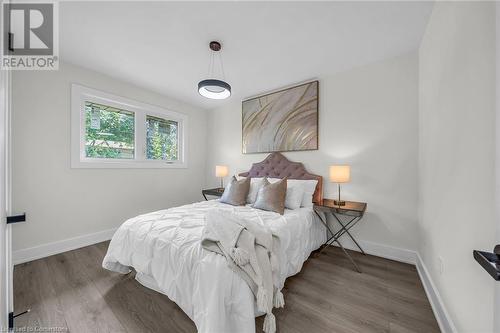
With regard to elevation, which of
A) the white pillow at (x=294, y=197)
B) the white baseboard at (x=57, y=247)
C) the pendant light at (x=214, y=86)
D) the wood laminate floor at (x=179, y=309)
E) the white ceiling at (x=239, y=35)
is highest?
the white ceiling at (x=239, y=35)

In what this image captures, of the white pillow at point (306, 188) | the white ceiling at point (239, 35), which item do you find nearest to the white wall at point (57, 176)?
the white ceiling at point (239, 35)

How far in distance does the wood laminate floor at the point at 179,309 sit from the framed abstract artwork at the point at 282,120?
182 centimetres

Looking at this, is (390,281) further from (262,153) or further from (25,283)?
(25,283)

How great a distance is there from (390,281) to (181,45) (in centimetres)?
341

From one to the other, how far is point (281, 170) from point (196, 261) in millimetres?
2186

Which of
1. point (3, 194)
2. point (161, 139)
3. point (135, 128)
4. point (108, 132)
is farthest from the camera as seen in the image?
point (161, 139)

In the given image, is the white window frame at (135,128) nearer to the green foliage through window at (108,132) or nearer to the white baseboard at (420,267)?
the green foliage through window at (108,132)

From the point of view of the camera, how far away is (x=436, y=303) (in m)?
1.44

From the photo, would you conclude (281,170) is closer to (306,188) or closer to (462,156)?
(306,188)

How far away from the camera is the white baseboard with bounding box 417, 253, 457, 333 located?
124cm

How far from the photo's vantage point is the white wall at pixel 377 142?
2.24 m

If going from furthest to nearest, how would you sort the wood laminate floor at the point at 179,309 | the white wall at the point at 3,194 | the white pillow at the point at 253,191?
the white pillow at the point at 253,191, the wood laminate floor at the point at 179,309, the white wall at the point at 3,194

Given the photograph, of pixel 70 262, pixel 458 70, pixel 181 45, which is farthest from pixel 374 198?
pixel 70 262

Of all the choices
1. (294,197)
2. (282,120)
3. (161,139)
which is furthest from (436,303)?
(161,139)
